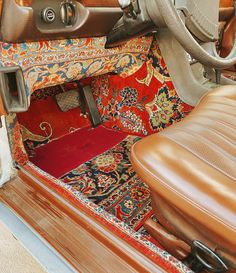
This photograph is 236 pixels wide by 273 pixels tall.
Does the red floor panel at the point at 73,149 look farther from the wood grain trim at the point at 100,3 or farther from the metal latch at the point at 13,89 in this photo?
the wood grain trim at the point at 100,3

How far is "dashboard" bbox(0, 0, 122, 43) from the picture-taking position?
83cm

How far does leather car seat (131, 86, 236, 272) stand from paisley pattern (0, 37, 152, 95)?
51 centimetres

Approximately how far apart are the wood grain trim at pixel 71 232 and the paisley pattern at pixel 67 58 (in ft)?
1.20

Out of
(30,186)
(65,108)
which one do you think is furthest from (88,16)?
(65,108)

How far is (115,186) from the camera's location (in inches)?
50.2

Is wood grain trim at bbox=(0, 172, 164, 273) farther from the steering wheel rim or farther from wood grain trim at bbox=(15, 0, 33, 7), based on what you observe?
the steering wheel rim

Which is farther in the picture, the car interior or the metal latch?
the metal latch

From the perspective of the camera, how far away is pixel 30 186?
971 mm

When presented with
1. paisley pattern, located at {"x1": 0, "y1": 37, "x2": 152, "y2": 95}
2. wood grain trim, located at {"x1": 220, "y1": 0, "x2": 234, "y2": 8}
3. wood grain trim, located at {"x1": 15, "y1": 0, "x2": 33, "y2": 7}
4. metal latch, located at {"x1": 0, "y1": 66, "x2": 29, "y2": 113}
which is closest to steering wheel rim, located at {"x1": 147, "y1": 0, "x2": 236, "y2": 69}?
paisley pattern, located at {"x1": 0, "y1": 37, "x2": 152, "y2": 95}

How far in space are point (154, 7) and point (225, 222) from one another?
811 mm

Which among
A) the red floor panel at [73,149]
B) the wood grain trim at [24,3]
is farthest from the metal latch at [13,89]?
the red floor panel at [73,149]

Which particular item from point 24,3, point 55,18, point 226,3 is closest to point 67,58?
point 55,18

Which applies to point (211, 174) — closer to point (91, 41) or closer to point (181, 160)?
point (181, 160)

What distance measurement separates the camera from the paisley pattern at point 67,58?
93cm
